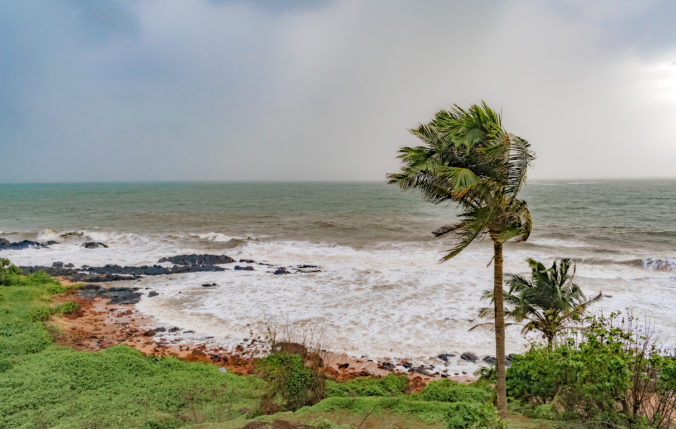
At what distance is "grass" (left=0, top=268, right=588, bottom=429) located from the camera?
22.4ft

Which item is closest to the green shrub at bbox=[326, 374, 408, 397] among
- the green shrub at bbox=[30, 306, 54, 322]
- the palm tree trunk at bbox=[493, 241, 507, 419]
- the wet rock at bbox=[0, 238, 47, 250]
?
the palm tree trunk at bbox=[493, 241, 507, 419]

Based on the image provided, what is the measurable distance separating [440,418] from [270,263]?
2172cm

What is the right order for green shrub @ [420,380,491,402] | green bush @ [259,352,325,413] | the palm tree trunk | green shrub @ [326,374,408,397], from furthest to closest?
green shrub @ [326,374,408,397], green shrub @ [420,380,491,402], green bush @ [259,352,325,413], the palm tree trunk

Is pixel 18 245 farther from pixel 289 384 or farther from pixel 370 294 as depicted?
pixel 289 384

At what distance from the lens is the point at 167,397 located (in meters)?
8.31

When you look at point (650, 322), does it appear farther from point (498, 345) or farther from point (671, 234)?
point (671, 234)

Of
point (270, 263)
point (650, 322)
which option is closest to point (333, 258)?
point (270, 263)

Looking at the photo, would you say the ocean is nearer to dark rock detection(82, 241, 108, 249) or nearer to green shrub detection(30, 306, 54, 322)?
dark rock detection(82, 241, 108, 249)

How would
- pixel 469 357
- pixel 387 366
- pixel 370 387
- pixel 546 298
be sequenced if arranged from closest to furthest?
pixel 370 387 → pixel 546 298 → pixel 387 366 → pixel 469 357

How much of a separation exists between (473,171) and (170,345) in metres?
13.0

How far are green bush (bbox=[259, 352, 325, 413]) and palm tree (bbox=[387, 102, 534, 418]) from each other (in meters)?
4.82

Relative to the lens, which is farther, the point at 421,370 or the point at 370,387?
the point at 421,370

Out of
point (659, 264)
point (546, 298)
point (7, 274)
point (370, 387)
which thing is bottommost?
point (370, 387)

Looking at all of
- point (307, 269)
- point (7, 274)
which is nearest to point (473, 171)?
point (307, 269)
